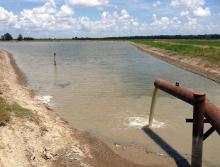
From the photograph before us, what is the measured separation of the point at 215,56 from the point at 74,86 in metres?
21.2

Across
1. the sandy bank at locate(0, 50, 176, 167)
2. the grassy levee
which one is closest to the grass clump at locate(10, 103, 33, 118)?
the sandy bank at locate(0, 50, 176, 167)

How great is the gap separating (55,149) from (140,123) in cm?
583

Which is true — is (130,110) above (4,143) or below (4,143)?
below

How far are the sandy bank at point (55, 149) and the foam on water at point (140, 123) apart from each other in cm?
281

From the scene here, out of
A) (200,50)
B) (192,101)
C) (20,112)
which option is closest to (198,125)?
(192,101)

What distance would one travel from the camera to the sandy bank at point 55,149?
30.0 ft

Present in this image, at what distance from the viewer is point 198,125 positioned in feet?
31.9

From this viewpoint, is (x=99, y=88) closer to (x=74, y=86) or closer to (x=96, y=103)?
(x=74, y=86)

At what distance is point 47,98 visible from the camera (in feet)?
70.7

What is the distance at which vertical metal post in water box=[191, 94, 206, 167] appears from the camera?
9.52m

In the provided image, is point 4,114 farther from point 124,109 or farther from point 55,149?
point 124,109

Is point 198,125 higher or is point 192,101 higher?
point 192,101

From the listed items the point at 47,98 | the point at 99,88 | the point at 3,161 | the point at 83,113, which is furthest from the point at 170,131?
the point at 99,88

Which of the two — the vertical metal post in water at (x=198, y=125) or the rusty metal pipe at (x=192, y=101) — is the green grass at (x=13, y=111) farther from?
the vertical metal post in water at (x=198, y=125)
